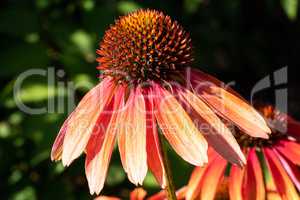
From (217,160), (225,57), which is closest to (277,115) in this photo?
(217,160)

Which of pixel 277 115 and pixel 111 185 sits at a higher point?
pixel 277 115

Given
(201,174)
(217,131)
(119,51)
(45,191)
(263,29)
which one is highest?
(263,29)

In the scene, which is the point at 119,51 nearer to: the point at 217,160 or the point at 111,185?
the point at 217,160

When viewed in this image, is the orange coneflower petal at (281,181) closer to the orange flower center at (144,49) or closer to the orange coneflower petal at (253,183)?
the orange coneflower petal at (253,183)

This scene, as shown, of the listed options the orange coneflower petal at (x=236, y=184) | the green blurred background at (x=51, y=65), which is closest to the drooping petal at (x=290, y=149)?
the orange coneflower petal at (x=236, y=184)

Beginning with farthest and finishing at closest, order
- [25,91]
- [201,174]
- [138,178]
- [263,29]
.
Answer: [263,29] → [25,91] → [201,174] → [138,178]

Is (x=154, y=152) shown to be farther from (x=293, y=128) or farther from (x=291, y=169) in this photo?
(x=293, y=128)

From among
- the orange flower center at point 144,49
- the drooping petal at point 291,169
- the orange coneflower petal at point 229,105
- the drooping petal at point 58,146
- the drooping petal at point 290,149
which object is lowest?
the drooping petal at point 291,169
